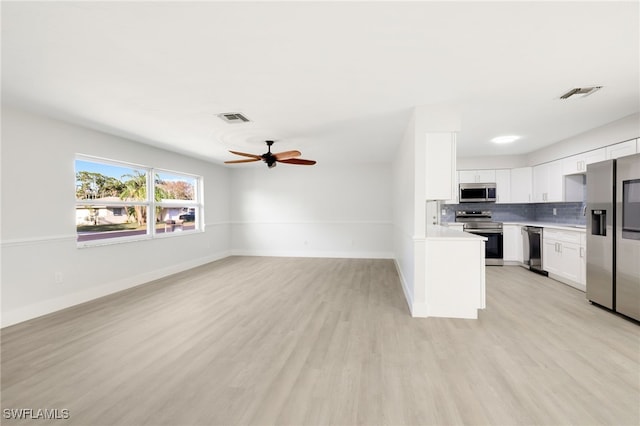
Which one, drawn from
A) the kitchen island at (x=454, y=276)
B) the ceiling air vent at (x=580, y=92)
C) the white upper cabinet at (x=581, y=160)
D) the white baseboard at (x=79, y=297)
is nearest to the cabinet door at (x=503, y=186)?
the white upper cabinet at (x=581, y=160)

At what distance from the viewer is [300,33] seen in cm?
184

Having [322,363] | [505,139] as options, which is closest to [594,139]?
[505,139]

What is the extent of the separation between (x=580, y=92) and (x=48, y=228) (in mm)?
6327

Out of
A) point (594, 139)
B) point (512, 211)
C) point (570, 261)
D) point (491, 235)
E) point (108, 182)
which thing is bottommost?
point (570, 261)

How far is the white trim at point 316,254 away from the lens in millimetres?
7141

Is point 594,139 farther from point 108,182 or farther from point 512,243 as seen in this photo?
point 108,182

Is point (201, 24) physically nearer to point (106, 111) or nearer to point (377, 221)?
point (106, 111)

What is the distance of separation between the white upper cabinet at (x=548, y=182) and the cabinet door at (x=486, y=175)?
730 mm

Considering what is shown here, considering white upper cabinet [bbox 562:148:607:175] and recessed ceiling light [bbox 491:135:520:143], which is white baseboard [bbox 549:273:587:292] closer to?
white upper cabinet [bbox 562:148:607:175]

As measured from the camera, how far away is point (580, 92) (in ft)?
9.31

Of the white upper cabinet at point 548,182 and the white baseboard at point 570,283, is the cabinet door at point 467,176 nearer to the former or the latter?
the white upper cabinet at point 548,182

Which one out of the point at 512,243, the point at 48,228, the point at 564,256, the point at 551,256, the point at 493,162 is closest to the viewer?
the point at 48,228

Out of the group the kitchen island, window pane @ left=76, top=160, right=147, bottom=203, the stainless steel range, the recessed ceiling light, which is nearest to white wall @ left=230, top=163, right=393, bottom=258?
the stainless steel range

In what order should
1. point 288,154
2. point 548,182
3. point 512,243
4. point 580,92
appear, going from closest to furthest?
point 580,92 < point 288,154 < point 548,182 < point 512,243
